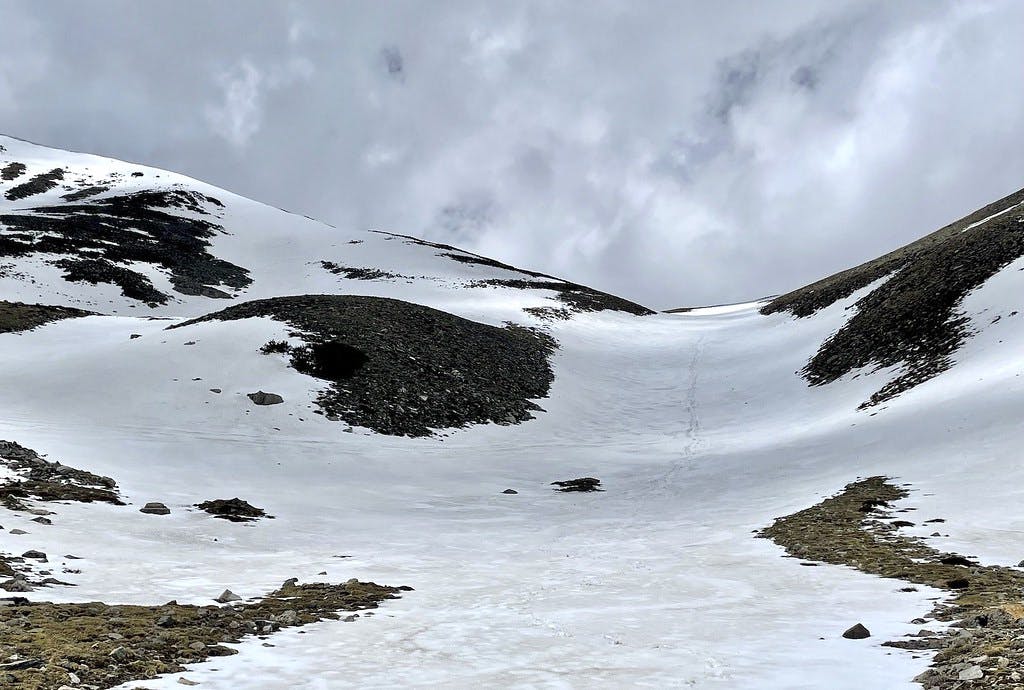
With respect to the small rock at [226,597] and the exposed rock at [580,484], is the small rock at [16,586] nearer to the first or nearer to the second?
the small rock at [226,597]

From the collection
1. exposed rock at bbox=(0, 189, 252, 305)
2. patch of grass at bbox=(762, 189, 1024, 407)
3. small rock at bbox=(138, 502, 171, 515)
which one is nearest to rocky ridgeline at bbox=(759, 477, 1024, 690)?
patch of grass at bbox=(762, 189, 1024, 407)

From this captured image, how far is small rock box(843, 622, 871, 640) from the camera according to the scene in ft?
26.8

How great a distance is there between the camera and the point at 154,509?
1622cm

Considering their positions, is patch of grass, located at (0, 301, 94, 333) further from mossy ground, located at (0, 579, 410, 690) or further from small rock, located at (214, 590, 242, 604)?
mossy ground, located at (0, 579, 410, 690)

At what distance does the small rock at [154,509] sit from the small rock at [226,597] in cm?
699

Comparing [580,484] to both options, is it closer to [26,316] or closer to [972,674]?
[972,674]

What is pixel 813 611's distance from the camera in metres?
9.77

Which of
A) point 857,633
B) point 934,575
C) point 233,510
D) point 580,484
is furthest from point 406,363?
point 857,633

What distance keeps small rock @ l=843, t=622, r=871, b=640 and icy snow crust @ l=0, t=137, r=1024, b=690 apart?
0.42 ft

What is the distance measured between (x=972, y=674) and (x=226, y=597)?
953 centimetres

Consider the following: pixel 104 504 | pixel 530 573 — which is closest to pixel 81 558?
pixel 104 504

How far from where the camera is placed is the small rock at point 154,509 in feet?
52.8

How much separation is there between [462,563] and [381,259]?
7764 cm

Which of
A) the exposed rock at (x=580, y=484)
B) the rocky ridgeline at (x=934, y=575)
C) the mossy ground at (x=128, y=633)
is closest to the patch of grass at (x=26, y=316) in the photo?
the exposed rock at (x=580, y=484)
